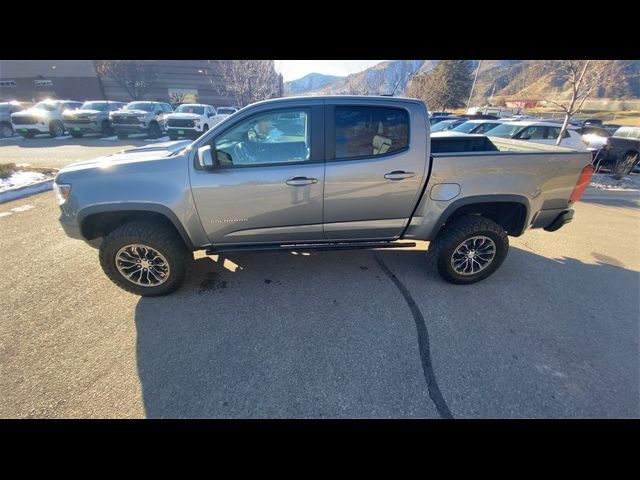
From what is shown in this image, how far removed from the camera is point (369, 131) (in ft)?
9.21

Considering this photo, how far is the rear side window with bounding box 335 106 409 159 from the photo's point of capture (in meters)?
2.77

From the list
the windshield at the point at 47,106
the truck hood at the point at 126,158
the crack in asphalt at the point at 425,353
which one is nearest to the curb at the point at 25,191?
the truck hood at the point at 126,158

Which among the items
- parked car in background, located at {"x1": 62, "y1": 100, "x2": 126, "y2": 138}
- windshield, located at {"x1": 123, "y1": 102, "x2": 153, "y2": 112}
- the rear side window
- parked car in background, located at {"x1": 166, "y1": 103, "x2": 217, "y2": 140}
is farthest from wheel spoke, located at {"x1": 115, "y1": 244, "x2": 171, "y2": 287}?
parked car in background, located at {"x1": 62, "y1": 100, "x2": 126, "y2": 138}

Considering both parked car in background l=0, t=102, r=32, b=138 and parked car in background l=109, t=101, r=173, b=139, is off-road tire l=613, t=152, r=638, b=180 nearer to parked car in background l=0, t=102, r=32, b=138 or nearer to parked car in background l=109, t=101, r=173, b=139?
parked car in background l=109, t=101, r=173, b=139

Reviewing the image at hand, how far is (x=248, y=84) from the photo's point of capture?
19.8 m

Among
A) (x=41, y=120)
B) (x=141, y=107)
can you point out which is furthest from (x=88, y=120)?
(x=141, y=107)

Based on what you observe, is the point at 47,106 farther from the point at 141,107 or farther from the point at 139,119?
the point at 139,119

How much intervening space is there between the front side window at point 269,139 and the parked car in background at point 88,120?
16345 mm

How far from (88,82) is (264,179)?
45.4 meters

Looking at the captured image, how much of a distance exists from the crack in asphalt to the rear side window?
1521mm

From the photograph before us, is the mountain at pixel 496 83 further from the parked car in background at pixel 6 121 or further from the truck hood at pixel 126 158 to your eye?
the truck hood at pixel 126 158

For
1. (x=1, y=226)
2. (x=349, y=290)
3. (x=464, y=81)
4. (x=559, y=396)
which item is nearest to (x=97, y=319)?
(x=349, y=290)

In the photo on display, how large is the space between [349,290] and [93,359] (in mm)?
2392
